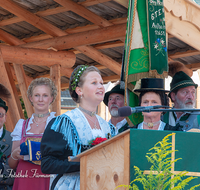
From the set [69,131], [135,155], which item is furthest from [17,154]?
[135,155]

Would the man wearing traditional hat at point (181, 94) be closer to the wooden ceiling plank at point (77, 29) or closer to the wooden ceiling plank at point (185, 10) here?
the wooden ceiling plank at point (185, 10)

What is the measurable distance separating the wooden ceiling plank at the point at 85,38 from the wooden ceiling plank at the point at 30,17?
197 mm

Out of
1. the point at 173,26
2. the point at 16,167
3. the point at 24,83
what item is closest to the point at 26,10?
the point at 24,83

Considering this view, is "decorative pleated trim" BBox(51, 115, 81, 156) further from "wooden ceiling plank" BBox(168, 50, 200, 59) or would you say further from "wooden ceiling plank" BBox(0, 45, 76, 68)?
"wooden ceiling plank" BBox(168, 50, 200, 59)

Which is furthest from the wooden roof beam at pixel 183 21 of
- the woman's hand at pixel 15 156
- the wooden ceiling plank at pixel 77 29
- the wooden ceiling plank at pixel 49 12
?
the woman's hand at pixel 15 156

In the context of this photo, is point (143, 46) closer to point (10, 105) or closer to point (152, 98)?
point (152, 98)

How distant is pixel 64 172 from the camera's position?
2195mm

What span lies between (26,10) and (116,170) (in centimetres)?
558

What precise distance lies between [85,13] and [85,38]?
0.56 meters

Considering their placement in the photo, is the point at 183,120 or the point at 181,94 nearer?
the point at 183,120

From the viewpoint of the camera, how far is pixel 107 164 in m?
1.71

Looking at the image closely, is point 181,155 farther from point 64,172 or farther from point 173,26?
point 173,26

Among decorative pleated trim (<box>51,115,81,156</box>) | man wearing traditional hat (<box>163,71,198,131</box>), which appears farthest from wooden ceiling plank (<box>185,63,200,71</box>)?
decorative pleated trim (<box>51,115,81,156</box>)

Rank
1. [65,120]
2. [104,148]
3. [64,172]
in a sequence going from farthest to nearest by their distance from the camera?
[65,120], [64,172], [104,148]
